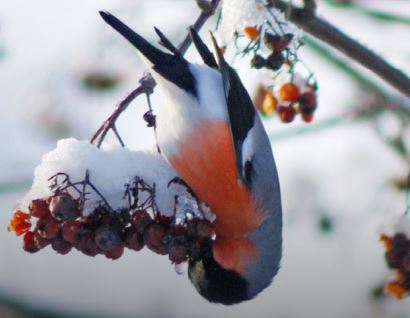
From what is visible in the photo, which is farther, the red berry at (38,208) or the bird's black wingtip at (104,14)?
the bird's black wingtip at (104,14)

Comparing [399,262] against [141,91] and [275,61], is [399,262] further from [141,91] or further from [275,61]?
[141,91]

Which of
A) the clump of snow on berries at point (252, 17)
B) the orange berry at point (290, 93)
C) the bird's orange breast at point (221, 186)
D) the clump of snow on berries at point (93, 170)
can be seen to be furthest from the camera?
the orange berry at point (290, 93)

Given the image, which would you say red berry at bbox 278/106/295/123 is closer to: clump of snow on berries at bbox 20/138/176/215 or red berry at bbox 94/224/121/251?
clump of snow on berries at bbox 20/138/176/215

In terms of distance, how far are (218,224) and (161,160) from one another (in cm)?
30

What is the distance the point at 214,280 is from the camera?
110 inches

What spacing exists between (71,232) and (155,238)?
220mm

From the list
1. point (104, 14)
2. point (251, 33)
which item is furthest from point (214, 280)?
point (104, 14)

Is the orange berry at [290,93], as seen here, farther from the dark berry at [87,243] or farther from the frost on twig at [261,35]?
the dark berry at [87,243]

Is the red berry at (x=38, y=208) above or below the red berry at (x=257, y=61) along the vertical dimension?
→ below

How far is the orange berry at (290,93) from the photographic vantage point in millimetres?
3020

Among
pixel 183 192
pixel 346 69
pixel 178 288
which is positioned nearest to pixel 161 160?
pixel 183 192

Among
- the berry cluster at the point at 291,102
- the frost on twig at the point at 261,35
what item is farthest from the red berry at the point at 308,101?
the frost on twig at the point at 261,35

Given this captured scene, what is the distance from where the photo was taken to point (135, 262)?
303 inches

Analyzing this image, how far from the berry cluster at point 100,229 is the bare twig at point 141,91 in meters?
0.16
